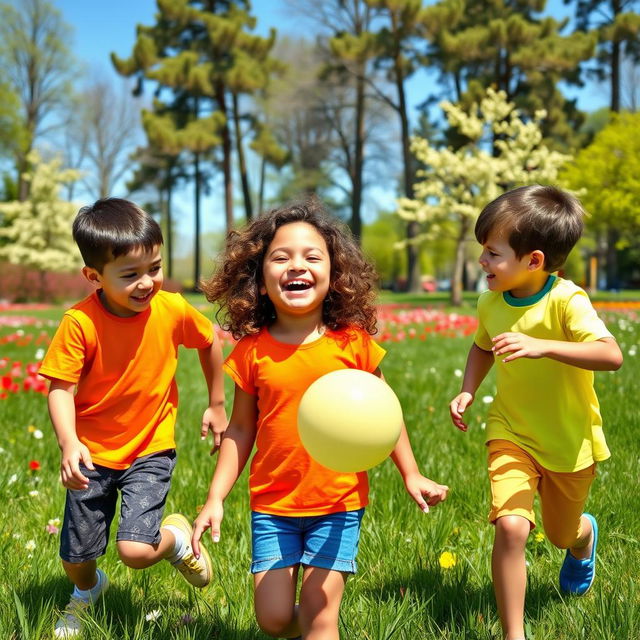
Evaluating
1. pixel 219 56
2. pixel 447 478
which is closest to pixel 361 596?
pixel 447 478

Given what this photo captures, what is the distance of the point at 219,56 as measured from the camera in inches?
1304

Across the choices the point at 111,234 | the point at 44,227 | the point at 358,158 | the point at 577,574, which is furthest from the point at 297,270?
the point at 358,158

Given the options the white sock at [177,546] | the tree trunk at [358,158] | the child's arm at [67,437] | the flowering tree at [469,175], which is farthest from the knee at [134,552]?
the tree trunk at [358,158]

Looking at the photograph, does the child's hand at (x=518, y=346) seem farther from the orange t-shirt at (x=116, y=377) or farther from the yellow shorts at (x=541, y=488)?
the orange t-shirt at (x=116, y=377)

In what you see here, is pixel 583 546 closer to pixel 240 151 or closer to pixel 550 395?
pixel 550 395

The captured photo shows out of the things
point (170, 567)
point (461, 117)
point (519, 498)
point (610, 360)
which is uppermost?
point (461, 117)

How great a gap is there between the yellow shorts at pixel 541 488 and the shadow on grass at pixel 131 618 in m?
1.00

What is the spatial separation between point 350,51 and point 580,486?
2978cm

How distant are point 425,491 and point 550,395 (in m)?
0.63

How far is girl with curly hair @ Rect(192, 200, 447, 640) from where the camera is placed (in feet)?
7.67

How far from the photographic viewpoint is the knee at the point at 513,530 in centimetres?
242

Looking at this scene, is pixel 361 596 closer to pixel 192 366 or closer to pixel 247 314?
pixel 247 314

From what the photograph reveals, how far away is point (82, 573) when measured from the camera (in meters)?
2.76

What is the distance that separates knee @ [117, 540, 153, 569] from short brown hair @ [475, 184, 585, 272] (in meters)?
1.67
